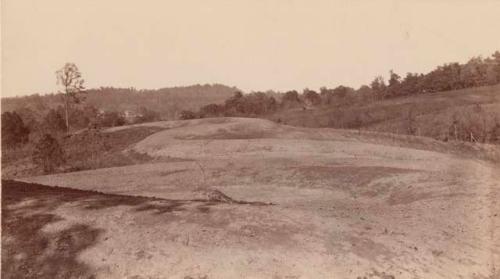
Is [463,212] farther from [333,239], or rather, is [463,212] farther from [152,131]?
[152,131]

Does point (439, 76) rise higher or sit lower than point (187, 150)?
higher

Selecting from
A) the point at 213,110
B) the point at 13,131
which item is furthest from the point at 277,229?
the point at 213,110

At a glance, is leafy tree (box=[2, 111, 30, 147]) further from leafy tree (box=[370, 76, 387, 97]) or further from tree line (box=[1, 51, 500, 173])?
leafy tree (box=[370, 76, 387, 97])

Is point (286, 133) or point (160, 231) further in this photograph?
point (286, 133)

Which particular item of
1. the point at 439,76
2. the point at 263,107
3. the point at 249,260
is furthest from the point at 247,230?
the point at 263,107

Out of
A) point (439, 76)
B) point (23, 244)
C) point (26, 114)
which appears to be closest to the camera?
point (23, 244)

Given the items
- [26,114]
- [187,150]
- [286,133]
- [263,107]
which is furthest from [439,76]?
[26,114]

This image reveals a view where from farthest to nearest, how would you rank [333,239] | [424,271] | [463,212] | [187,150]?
[187,150], [463,212], [333,239], [424,271]
